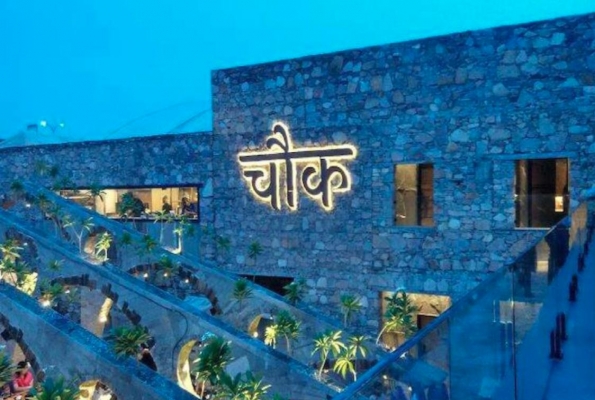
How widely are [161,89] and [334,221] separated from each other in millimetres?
163531

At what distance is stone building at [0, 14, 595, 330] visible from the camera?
7973mm

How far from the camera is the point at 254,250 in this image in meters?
10.2

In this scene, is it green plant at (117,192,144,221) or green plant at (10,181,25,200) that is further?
green plant at (10,181,25,200)

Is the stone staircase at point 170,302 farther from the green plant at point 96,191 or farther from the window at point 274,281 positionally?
the window at point 274,281

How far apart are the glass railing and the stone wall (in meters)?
3.04

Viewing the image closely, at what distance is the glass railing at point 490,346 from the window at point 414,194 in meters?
3.60

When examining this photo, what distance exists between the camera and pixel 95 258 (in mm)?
9820

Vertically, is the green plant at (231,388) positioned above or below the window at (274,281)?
below

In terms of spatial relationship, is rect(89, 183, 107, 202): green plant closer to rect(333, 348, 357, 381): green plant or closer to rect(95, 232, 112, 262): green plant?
Result: rect(95, 232, 112, 262): green plant

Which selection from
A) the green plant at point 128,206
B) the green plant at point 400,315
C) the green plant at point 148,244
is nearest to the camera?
the green plant at point 400,315

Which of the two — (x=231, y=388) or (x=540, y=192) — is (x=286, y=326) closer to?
(x=231, y=388)

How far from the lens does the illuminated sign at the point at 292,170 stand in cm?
954

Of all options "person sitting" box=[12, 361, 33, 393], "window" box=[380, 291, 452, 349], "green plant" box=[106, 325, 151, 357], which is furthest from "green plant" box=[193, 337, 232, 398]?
"person sitting" box=[12, 361, 33, 393]

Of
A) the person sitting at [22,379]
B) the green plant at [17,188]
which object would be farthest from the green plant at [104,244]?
the green plant at [17,188]
